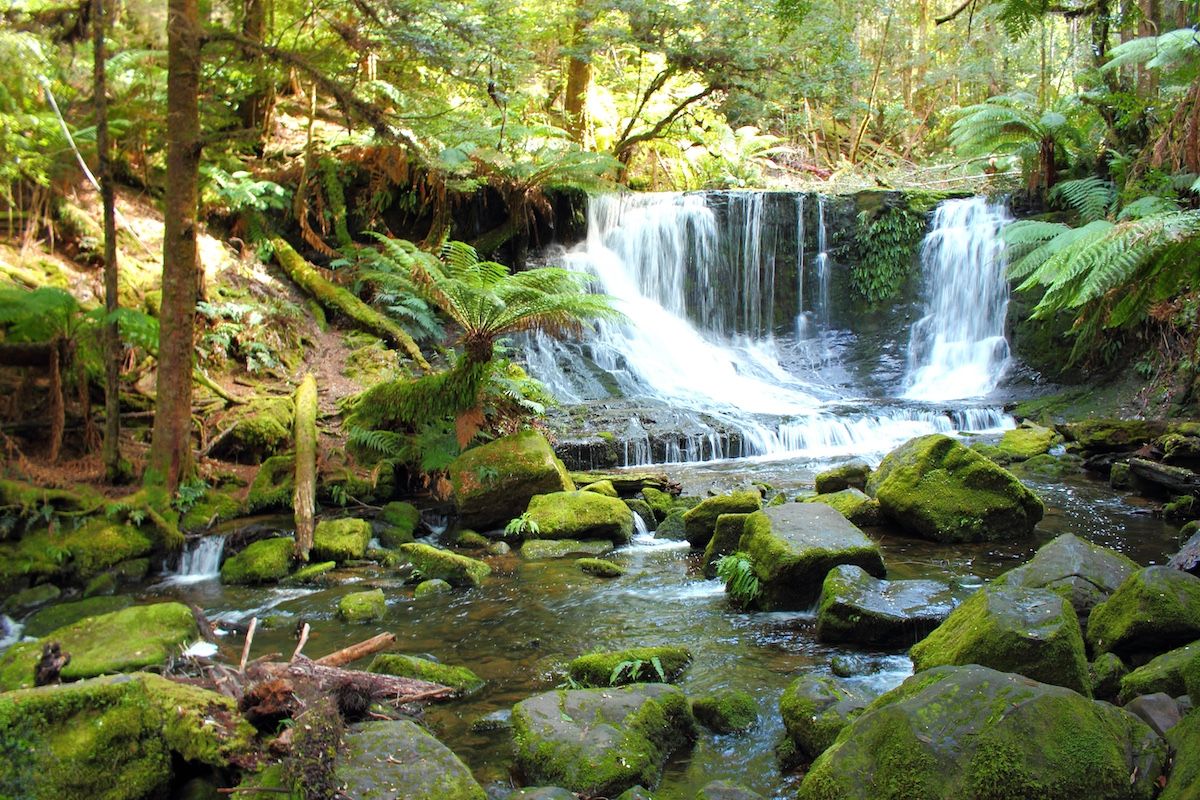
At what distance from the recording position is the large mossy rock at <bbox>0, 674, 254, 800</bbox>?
2.87 metres

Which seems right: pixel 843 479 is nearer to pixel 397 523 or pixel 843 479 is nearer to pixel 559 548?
pixel 559 548

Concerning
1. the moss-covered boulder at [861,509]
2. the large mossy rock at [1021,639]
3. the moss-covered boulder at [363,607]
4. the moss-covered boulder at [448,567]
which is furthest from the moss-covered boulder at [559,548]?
the large mossy rock at [1021,639]

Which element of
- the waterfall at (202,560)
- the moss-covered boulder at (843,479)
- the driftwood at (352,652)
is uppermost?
the moss-covered boulder at (843,479)

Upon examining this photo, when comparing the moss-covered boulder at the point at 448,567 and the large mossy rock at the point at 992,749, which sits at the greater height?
the large mossy rock at the point at 992,749

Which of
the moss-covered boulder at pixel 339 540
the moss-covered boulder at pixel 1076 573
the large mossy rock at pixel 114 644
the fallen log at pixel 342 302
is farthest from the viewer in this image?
A: the fallen log at pixel 342 302

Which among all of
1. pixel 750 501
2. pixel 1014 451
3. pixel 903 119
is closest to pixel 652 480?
pixel 750 501

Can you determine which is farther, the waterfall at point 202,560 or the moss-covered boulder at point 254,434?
the moss-covered boulder at point 254,434

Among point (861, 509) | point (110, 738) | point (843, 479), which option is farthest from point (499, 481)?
point (110, 738)

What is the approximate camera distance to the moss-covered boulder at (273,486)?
7.95m

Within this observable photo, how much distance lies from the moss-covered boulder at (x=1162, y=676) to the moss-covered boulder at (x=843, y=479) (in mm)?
4815

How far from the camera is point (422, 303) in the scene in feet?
38.1

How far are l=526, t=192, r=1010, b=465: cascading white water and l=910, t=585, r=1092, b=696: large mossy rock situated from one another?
685 cm

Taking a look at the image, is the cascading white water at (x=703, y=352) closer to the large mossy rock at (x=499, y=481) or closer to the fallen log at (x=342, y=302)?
the fallen log at (x=342, y=302)

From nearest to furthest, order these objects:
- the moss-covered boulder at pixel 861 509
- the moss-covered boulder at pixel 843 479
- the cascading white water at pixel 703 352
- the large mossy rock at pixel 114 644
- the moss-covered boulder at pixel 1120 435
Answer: the large mossy rock at pixel 114 644 < the moss-covered boulder at pixel 861 509 < the moss-covered boulder at pixel 843 479 < the moss-covered boulder at pixel 1120 435 < the cascading white water at pixel 703 352
